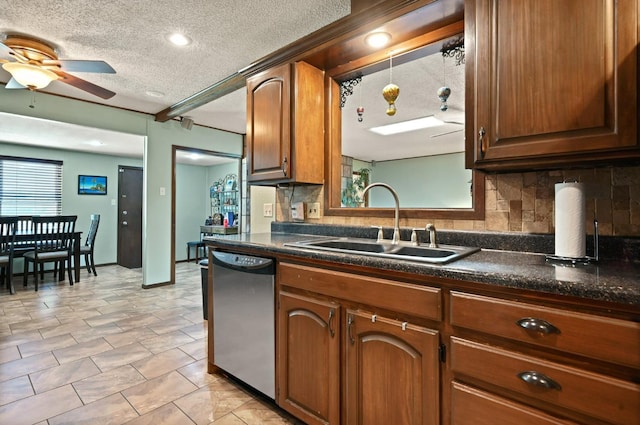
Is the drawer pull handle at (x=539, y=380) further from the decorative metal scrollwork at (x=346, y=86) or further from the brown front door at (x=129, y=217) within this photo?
the brown front door at (x=129, y=217)

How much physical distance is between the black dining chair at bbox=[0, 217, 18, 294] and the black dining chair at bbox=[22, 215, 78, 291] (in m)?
0.23

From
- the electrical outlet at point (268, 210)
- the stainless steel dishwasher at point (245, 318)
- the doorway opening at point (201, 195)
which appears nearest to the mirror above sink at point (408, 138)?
the electrical outlet at point (268, 210)

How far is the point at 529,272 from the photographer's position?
3.22ft

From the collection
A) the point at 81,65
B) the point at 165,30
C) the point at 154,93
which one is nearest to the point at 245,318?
the point at 165,30

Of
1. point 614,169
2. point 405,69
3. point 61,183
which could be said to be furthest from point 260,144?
point 61,183

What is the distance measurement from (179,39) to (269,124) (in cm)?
107

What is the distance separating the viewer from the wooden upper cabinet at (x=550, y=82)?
40.7 inches

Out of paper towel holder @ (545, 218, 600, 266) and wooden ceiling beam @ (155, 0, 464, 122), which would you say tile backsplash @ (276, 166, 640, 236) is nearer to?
paper towel holder @ (545, 218, 600, 266)

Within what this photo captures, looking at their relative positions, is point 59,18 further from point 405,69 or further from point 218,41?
point 405,69

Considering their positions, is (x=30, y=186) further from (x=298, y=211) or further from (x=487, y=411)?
(x=487, y=411)

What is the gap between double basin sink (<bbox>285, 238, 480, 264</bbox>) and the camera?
4.21 feet

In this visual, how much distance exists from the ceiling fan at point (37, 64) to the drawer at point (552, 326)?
2858 mm

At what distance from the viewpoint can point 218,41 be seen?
252cm

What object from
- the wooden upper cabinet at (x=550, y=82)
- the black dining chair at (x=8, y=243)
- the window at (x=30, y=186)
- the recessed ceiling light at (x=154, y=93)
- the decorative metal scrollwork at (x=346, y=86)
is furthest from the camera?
the window at (x=30, y=186)
